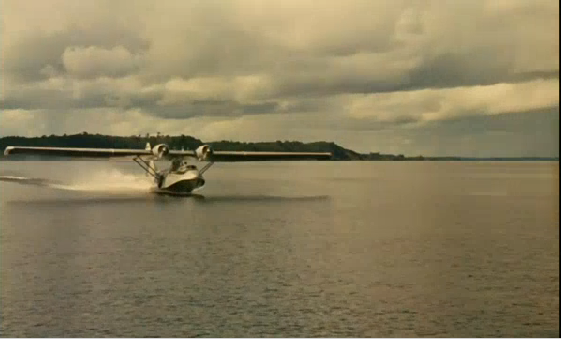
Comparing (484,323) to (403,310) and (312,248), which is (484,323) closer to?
(403,310)

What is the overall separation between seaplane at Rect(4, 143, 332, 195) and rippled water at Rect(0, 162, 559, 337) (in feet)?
22.8

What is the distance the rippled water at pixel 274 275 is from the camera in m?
24.0

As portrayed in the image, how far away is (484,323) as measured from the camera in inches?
956

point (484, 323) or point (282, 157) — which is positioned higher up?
point (282, 157)

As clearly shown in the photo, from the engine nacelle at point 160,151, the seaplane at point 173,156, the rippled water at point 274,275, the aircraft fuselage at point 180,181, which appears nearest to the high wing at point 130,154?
the seaplane at point 173,156

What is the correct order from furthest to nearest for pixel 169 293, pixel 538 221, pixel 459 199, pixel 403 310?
pixel 459 199
pixel 538 221
pixel 169 293
pixel 403 310

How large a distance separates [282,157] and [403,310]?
47917 mm

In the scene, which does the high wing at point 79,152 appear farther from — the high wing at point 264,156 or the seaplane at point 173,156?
the high wing at point 264,156

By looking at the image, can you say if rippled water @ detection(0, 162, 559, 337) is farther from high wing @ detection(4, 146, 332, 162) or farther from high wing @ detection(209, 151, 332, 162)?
high wing @ detection(209, 151, 332, 162)

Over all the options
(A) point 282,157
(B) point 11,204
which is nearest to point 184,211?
(A) point 282,157

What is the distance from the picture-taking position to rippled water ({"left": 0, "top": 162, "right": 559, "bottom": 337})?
24.0 metres

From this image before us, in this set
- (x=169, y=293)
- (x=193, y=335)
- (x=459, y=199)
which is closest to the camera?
(x=193, y=335)

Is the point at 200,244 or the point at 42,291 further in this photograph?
the point at 200,244

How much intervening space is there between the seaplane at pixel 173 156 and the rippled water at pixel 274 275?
6.95 m
